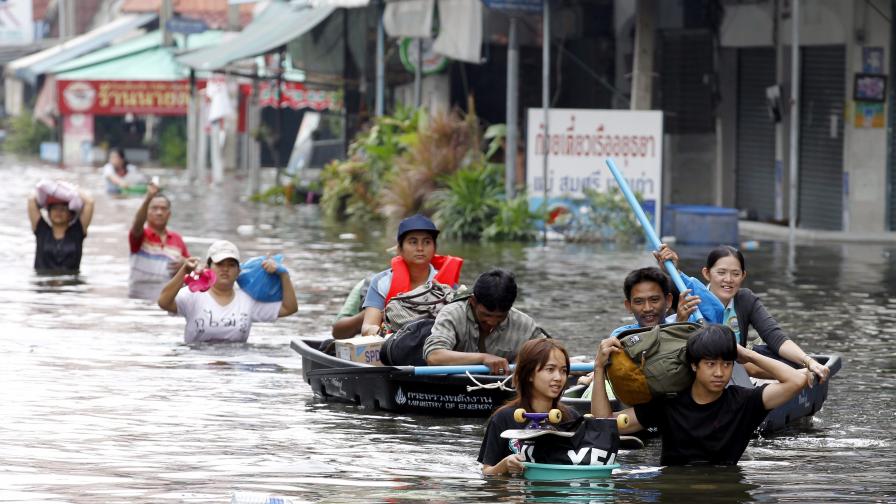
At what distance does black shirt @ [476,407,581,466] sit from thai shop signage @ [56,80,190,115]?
46897 millimetres

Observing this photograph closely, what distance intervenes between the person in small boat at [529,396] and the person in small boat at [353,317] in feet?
13.3

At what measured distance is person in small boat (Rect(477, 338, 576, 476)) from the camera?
368 inches

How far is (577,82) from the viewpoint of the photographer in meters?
32.7

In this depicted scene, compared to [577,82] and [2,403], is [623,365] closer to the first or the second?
[2,403]

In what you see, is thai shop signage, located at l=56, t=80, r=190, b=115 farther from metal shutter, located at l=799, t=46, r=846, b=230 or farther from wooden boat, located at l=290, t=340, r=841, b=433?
wooden boat, located at l=290, t=340, r=841, b=433

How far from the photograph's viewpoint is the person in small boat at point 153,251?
18.4 metres

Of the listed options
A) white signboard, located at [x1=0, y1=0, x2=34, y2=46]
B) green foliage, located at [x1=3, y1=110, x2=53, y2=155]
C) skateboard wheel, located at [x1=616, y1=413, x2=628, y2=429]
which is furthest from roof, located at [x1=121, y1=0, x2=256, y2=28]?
skateboard wheel, located at [x1=616, y1=413, x2=628, y2=429]

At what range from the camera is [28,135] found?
208 feet

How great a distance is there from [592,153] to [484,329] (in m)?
14.6

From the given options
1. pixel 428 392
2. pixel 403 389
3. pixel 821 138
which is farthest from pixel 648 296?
pixel 821 138

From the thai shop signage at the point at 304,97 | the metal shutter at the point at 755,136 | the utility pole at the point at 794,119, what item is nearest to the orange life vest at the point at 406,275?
the utility pole at the point at 794,119

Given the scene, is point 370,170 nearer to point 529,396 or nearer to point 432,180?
point 432,180

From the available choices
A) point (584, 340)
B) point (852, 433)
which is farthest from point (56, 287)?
point (852, 433)

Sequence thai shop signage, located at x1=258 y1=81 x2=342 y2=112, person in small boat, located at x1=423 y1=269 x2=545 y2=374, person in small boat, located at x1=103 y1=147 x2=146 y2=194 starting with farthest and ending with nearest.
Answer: thai shop signage, located at x1=258 y1=81 x2=342 y2=112 → person in small boat, located at x1=103 y1=147 x2=146 y2=194 → person in small boat, located at x1=423 y1=269 x2=545 y2=374
